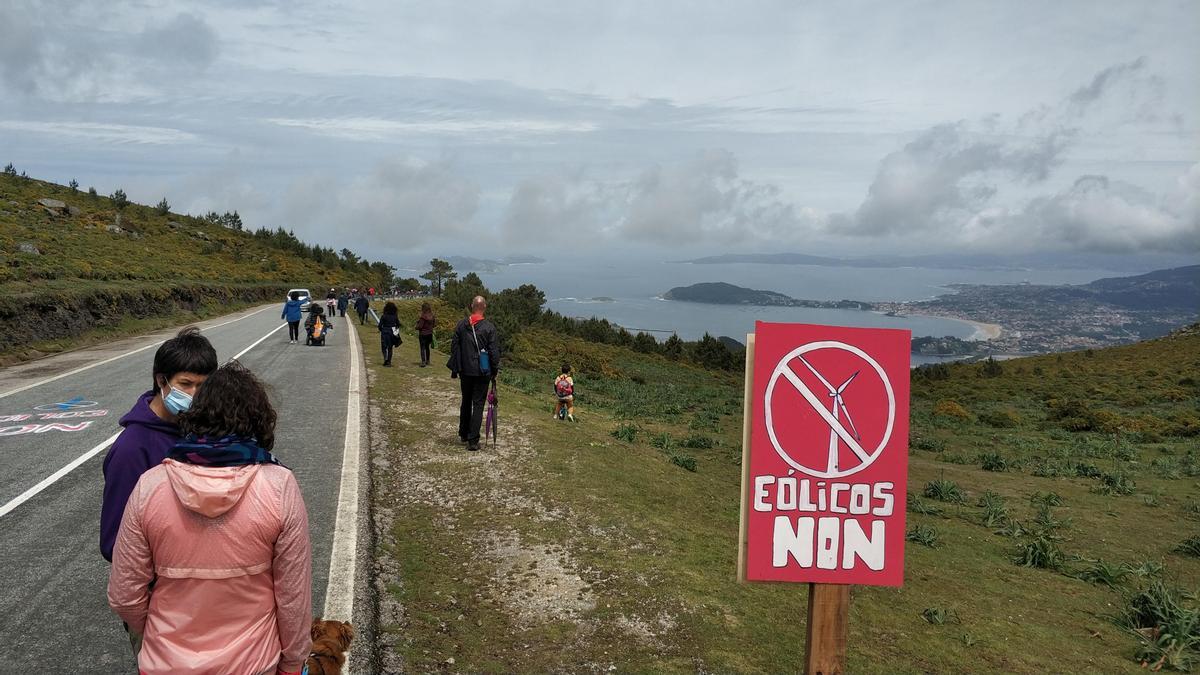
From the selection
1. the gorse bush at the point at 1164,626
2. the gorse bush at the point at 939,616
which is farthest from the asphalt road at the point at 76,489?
the gorse bush at the point at 1164,626

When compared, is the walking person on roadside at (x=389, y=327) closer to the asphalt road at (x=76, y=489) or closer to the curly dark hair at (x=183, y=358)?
the asphalt road at (x=76, y=489)

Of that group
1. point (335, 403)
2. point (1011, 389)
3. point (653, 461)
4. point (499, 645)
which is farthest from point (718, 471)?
point (1011, 389)

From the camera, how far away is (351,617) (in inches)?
185

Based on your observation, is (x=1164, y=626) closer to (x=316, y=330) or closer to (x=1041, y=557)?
(x=1041, y=557)

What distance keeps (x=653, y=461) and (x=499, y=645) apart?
628 centimetres

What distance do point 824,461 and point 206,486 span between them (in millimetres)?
2653

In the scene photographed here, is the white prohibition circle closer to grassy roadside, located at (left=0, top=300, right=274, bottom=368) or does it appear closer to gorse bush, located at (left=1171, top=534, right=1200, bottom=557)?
gorse bush, located at (left=1171, top=534, right=1200, bottom=557)

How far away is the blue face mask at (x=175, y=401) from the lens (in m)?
2.97

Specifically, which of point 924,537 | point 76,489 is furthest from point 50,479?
point 924,537

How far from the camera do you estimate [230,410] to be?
2.50m

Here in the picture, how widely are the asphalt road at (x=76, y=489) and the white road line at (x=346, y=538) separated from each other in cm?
8

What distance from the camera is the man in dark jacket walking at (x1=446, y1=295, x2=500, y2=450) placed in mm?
9039

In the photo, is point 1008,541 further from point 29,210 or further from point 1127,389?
point 29,210

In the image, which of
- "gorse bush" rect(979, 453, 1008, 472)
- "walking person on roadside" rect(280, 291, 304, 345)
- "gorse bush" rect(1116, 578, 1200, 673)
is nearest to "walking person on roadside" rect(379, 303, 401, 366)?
"walking person on roadside" rect(280, 291, 304, 345)
